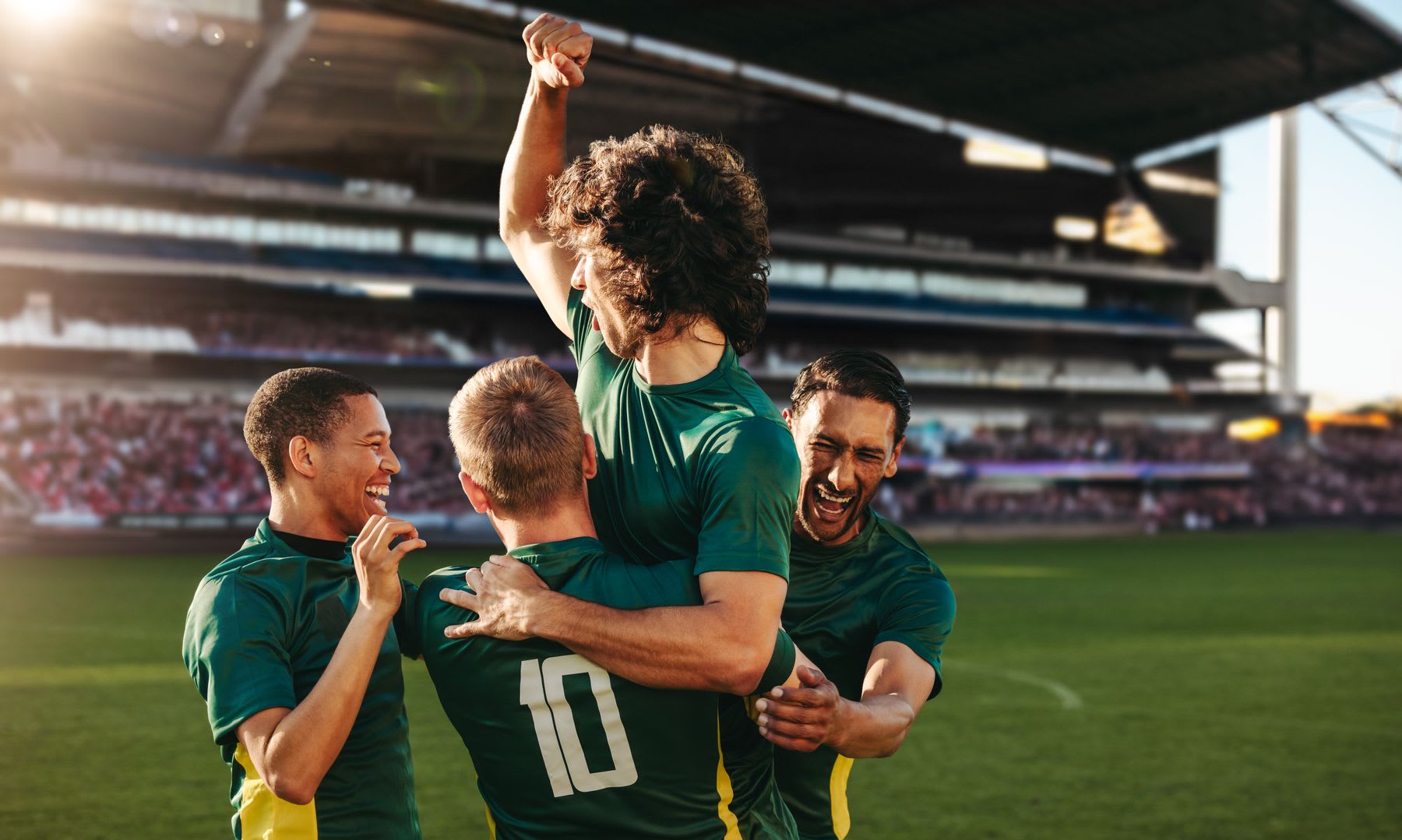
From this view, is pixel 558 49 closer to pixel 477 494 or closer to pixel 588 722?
pixel 477 494

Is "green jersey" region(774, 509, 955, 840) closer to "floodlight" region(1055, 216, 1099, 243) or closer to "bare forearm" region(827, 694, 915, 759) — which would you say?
"bare forearm" region(827, 694, 915, 759)

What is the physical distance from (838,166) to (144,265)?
2355cm

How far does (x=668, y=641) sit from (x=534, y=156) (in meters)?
1.38

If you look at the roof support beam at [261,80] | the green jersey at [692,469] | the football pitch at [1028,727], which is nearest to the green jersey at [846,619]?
the green jersey at [692,469]

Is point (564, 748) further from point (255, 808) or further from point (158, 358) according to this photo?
point (158, 358)

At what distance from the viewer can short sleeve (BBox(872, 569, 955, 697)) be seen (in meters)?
3.09

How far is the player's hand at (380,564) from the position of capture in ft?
7.80

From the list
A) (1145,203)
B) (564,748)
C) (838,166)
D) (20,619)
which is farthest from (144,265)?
(1145,203)

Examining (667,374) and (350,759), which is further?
(350,759)

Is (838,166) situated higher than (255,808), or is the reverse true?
(838,166)

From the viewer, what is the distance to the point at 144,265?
31453 mm

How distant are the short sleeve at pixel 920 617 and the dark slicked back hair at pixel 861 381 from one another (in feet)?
1.40

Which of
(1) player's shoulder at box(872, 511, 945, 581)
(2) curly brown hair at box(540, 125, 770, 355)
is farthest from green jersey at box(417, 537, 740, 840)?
(1) player's shoulder at box(872, 511, 945, 581)

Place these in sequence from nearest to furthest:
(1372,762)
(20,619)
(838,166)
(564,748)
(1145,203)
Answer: (564,748), (1372,762), (20,619), (838,166), (1145,203)
